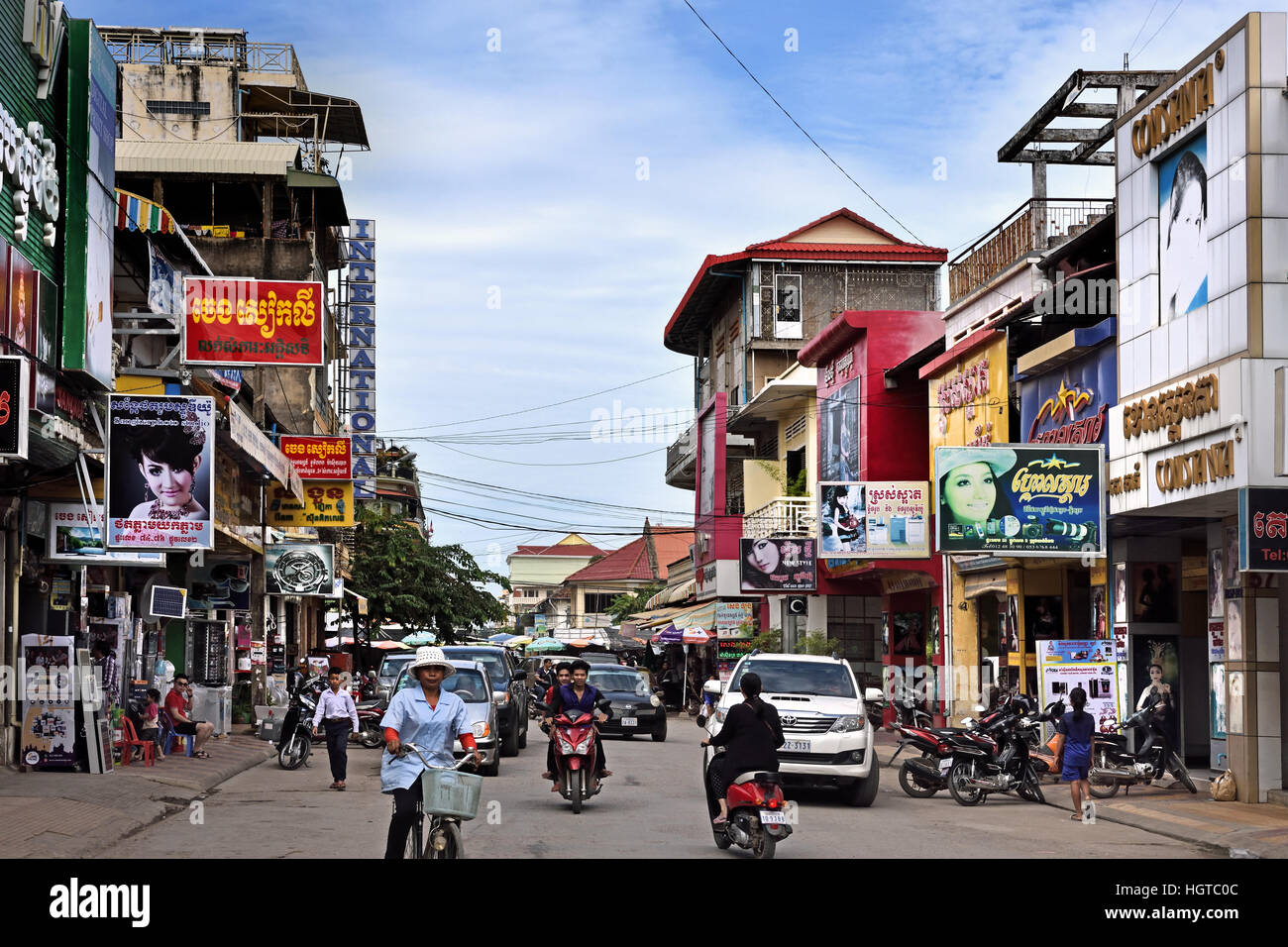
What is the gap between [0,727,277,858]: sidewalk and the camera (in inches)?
539

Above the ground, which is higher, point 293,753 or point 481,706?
point 481,706

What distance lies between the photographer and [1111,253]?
2552 centimetres

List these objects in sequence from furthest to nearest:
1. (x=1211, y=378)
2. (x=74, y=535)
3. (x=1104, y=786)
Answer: (x=74, y=535) < (x=1104, y=786) < (x=1211, y=378)

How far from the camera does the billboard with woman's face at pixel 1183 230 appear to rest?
19734 millimetres

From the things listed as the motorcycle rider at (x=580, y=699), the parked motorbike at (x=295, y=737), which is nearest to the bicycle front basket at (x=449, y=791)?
the motorcycle rider at (x=580, y=699)

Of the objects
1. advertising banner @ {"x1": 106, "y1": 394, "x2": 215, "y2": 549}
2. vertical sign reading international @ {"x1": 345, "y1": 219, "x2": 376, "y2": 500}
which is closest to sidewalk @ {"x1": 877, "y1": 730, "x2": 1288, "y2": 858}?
advertising banner @ {"x1": 106, "y1": 394, "x2": 215, "y2": 549}

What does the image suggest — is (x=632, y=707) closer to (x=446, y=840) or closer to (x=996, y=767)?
(x=996, y=767)

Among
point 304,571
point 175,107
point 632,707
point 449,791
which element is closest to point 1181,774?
point 449,791

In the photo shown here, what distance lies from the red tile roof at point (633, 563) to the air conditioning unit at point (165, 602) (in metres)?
86.2

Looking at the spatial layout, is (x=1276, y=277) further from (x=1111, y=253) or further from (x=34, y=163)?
(x=34, y=163)

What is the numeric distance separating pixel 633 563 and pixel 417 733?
348 feet

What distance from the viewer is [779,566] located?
127 feet

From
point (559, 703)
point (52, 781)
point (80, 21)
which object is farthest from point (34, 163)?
point (559, 703)

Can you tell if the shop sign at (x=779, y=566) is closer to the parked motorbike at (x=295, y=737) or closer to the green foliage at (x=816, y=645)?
the green foliage at (x=816, y=645)
